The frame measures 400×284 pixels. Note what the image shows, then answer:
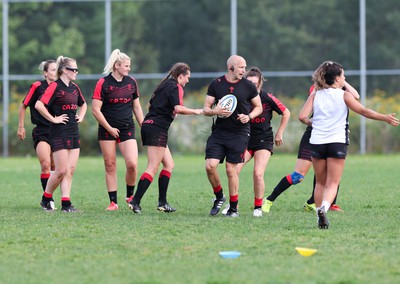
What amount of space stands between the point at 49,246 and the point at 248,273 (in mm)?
2246

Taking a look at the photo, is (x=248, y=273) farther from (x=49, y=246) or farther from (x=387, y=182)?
(x=387, y=182)

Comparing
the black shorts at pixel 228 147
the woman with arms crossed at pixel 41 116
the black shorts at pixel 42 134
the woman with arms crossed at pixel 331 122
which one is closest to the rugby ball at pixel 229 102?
the black shorts at pixel 228 147

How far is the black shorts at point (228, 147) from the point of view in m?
10.3

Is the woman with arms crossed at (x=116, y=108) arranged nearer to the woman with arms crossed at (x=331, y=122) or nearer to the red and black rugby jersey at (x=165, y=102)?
the red and black rugby jersey at (x=165, y=102)

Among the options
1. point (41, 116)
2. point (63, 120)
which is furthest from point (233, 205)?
point (41, 116)

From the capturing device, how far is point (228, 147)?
33.9 ft

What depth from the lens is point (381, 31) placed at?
28562mm

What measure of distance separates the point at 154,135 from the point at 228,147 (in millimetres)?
1028

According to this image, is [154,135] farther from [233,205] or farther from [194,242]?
[194,242]

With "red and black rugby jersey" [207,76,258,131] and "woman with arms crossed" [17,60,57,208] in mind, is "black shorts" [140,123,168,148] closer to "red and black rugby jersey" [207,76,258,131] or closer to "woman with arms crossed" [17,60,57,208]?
"red and black rugby jersey" [207,76,258,131]

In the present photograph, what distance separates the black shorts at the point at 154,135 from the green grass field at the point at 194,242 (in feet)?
2.83

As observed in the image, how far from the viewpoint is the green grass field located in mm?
6684

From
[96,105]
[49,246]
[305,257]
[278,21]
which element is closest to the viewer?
[305,257]

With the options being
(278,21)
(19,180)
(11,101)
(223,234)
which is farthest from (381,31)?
(223,234)
